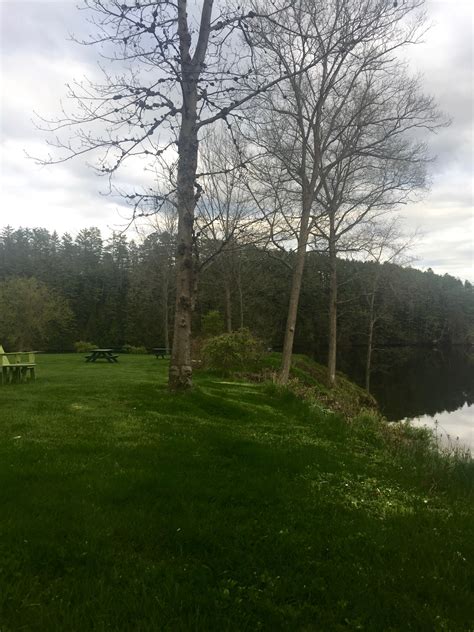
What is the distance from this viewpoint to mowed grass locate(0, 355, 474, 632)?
98.7 inches

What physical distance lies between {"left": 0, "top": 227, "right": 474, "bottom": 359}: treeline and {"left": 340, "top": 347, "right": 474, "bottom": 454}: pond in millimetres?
4149

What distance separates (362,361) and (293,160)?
33.5 m

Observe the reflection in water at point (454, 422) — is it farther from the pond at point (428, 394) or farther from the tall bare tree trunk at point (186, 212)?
the tall bare tree trunk at point (186, 212)

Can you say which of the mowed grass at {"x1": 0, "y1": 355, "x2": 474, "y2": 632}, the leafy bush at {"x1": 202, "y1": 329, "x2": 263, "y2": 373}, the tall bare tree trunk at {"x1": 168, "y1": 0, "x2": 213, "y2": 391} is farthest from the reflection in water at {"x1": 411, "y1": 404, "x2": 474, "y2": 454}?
the tall bare tree trunk at {"x1": 168, "y1": 0, "x2": 213, "y2": 391}

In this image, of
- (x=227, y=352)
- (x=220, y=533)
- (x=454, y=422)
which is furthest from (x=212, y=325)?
(x=220, y=533)

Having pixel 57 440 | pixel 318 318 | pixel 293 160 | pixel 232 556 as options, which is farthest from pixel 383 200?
pixel 318 318

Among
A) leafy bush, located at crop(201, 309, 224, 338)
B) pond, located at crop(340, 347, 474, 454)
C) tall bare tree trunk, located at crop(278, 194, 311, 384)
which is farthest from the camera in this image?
leafy bush, located at crop(201, 309, 224, 338)

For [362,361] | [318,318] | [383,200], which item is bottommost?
[362,361]

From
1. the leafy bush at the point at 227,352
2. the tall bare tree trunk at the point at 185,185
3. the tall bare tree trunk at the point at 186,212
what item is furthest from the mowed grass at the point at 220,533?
the leafy bush at the point at 227,352

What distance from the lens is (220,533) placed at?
132 inches

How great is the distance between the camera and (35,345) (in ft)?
111

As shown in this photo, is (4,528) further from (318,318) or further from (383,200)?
(318,318)

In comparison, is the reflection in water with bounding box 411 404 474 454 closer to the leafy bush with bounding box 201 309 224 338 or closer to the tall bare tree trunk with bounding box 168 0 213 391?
the tall bare tree trunk with bounding box 168 0 213 391

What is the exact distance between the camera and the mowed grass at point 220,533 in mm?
2508
